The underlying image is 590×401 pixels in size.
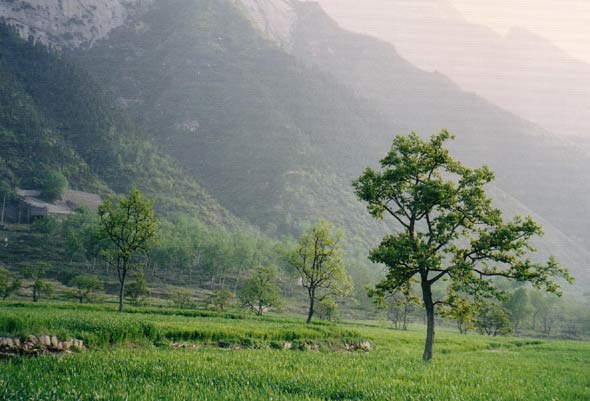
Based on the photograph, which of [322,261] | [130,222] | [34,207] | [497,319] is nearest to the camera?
[130,222]

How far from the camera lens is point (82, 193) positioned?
196125 mm

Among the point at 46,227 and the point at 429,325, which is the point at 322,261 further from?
the point at 46,227

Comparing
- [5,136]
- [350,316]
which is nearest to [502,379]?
[350,316]

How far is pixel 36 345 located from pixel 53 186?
186m

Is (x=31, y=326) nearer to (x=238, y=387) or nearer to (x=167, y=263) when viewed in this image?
(x=238, y=387)

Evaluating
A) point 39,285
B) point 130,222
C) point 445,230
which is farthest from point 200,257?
point 445,230

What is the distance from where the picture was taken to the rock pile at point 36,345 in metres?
16.2

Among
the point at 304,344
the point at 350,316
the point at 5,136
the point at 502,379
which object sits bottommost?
the point at 350,316

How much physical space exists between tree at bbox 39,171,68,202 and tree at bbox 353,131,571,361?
619 ft

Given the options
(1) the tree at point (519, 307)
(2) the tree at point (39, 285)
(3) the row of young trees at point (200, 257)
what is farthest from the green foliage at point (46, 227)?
(1) the tree at point (519, 307)

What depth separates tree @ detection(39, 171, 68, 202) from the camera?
573 ft

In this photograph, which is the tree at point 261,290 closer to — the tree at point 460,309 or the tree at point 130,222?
the tree at point 130,222

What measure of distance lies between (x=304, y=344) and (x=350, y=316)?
9230 cm

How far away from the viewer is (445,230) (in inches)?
905
